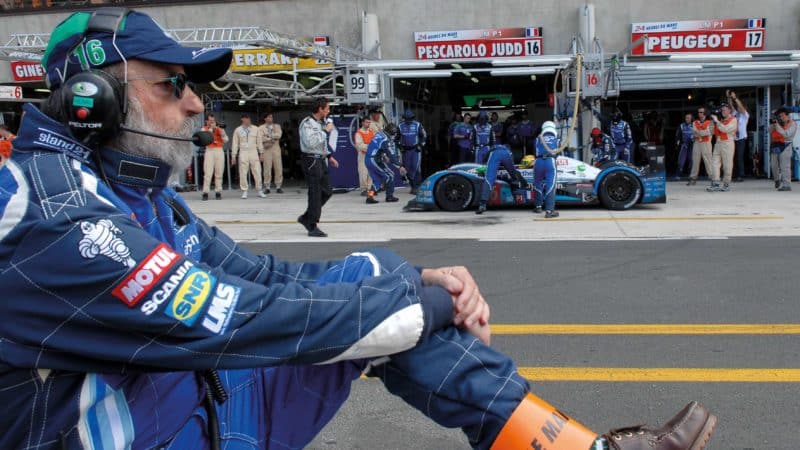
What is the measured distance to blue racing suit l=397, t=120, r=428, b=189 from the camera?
58.3ft

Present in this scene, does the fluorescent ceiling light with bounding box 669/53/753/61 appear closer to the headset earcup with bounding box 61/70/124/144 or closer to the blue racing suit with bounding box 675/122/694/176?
the blue racing suit with bounding box 675/122/694/176

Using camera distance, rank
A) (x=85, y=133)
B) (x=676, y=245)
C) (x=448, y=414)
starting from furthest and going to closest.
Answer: (x=676, y=245) < (x=448, y=414) < (x=85, y=133)

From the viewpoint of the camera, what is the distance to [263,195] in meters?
17.0

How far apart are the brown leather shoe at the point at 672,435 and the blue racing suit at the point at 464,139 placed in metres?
17.4

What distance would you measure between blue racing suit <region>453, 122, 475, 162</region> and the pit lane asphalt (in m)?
10.9

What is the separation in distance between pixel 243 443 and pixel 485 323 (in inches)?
29.0

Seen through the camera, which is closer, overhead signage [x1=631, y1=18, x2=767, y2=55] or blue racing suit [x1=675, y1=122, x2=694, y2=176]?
overhead signage [x1=631, y1=18, x2=767, y2=55]

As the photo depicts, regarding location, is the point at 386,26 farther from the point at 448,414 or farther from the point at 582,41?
the point at 448,414

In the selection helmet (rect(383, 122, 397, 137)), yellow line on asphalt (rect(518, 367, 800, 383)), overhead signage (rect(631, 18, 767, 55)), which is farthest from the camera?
overhead signage (rect(631, 18, 767, 55))

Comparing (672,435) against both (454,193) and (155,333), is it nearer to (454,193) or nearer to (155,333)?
(155,333)

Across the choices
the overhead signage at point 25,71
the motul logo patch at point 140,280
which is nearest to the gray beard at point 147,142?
the motul logo patch at point 140,280

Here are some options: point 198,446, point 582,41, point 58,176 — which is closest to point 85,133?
point 58,176

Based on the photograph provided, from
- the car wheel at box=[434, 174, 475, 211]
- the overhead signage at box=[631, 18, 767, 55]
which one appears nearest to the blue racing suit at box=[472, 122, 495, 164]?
the overhead signage at box=[631, 18, 767, 55]

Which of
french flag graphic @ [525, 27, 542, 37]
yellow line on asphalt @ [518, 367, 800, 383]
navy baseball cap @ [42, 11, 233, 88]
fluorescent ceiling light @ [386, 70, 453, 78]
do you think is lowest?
yellow line on asphalt @ [518, 367, 800, 383]
